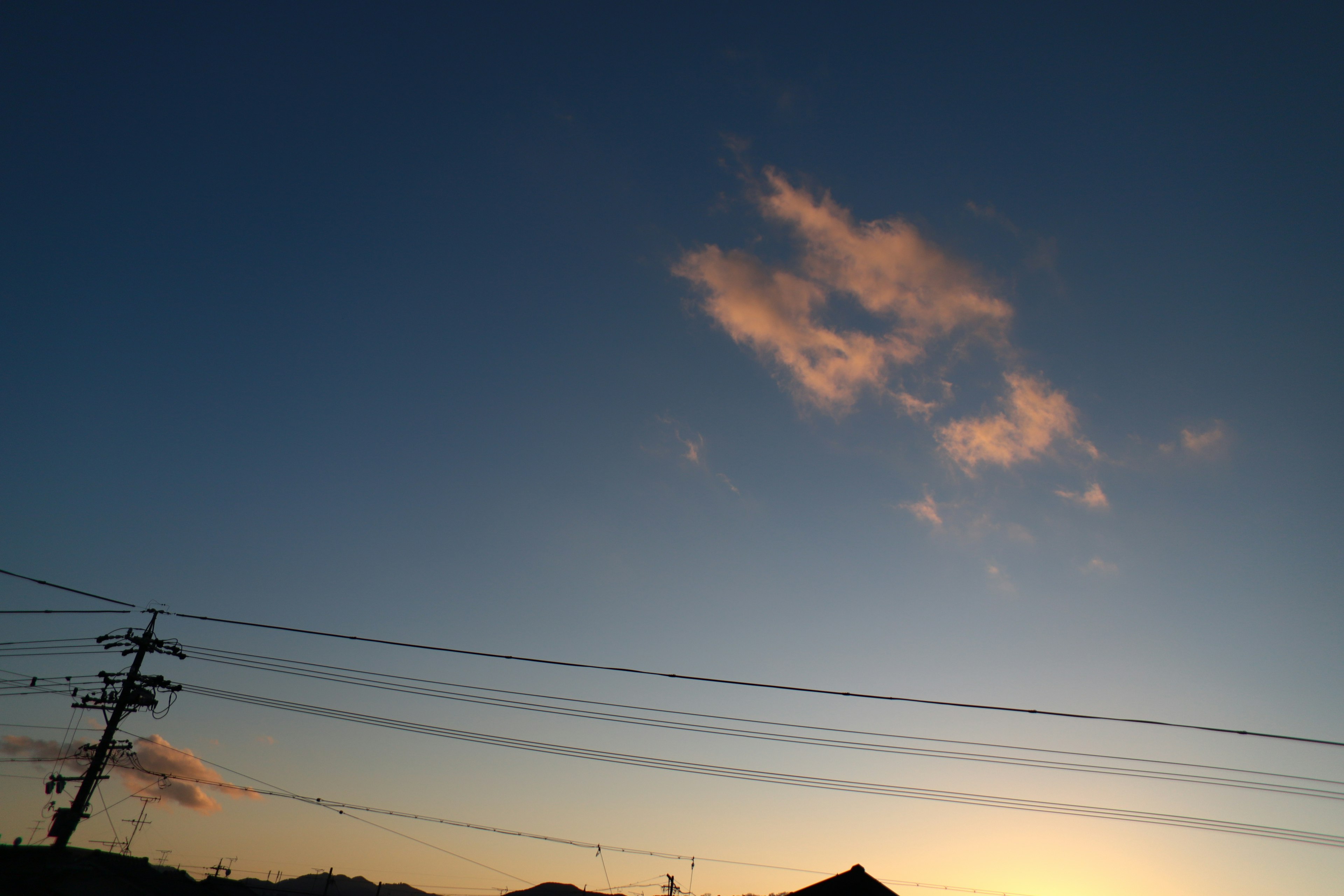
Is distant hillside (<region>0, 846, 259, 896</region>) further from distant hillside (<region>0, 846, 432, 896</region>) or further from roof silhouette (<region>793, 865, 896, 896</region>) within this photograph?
roof silhouette (<region>793, 865, 896, 896</region>)

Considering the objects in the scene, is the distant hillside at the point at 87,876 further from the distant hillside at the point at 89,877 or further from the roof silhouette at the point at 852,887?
the roof silhouette at the point at 852,887

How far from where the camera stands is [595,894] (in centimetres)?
5756

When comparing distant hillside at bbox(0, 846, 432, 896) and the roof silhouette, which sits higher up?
the roof silhouette

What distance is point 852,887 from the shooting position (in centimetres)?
2950

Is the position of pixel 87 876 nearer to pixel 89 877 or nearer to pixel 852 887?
pixel 89 877

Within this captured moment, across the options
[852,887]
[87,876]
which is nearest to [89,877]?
[87,876]

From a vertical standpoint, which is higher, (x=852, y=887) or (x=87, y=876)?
(x=852, y=887)

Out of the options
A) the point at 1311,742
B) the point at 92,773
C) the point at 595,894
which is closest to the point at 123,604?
the point at 92,773

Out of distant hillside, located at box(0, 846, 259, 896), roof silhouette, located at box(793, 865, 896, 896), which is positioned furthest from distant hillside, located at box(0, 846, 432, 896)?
roof silhouette, located at box(793, 865, 896, 896)

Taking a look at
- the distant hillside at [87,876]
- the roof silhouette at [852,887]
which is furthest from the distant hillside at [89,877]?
the roof silhouette at [852,887]

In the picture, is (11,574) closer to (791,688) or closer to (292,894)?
(791,688)

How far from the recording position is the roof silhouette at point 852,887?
2914cm

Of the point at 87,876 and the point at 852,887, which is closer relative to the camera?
the point at 852,887

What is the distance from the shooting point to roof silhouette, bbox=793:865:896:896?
95.6 ft
